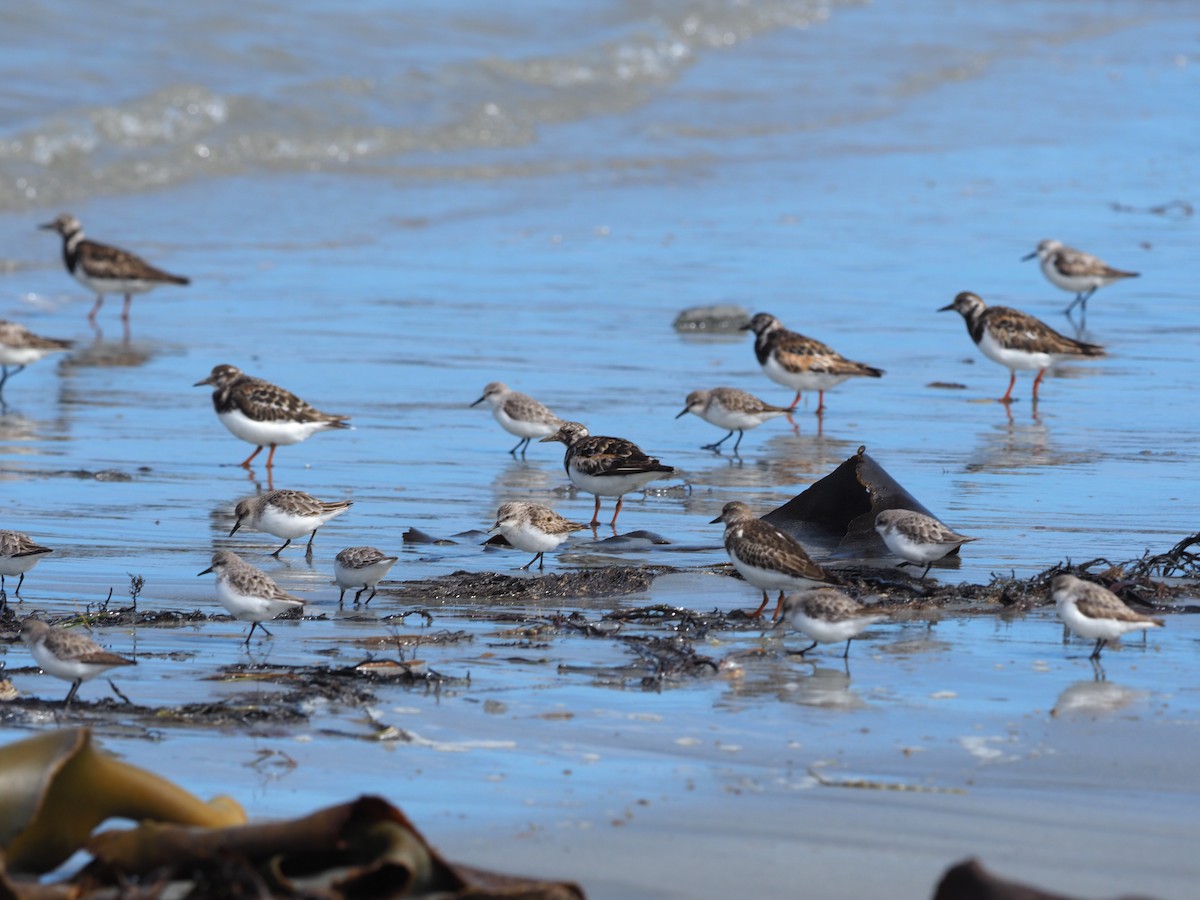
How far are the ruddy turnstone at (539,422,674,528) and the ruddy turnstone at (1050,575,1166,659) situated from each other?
3.26 meters

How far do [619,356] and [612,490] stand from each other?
156 inches

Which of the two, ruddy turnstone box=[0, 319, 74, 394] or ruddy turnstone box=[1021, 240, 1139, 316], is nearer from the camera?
ruddy turnstone box=[0, 319, 74, 394]

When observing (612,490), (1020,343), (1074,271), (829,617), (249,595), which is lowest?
(612,490)

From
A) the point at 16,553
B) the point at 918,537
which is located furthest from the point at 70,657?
the point at 918,537

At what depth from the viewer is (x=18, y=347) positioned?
42.5 ft

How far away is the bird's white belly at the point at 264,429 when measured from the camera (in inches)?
418

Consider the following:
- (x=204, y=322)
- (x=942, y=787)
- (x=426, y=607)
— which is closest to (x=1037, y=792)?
(x=942, y=787)

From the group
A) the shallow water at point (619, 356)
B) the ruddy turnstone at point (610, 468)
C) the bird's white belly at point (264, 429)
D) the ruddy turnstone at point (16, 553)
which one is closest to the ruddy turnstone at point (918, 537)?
the shallow water at point (619, 356)

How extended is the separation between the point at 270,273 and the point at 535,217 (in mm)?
3635

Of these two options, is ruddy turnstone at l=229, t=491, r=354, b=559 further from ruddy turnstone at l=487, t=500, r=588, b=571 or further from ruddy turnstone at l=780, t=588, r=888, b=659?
ruddy turnstone at l=780, t=588, r=888, b=659

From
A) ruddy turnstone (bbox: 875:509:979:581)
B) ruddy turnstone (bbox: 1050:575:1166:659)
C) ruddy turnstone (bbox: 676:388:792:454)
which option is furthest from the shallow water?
ruddy turnstone (bbox: 875:509:979:581)

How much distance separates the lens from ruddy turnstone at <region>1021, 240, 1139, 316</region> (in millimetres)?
15422

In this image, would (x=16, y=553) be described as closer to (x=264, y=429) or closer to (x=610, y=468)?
(x=610, y=468)

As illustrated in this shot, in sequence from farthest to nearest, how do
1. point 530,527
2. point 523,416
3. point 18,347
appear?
point 18,347
point 523,416
point 530,527
